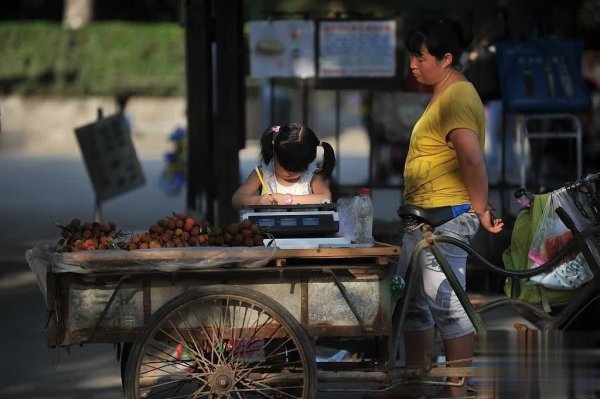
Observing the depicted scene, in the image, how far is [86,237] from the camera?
4.71 metres

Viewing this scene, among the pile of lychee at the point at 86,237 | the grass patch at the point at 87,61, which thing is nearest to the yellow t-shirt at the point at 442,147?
the pile of lychee at the point at 86,237

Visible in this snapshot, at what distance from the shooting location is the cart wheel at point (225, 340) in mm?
4531

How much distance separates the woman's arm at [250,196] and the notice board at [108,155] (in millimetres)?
4155

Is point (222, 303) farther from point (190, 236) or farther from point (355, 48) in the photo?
point (355, 48)

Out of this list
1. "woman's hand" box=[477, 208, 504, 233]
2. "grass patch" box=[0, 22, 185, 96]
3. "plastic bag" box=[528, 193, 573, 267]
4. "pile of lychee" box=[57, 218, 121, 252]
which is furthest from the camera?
"grass patch" box=[0, 22, 185, 96]

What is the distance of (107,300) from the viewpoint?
458cm

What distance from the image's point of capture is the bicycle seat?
500 centimetres

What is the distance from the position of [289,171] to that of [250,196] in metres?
0.23

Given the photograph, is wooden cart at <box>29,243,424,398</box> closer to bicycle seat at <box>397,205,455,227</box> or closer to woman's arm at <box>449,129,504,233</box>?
bicycle seat at <box>397,205,455,227</box>

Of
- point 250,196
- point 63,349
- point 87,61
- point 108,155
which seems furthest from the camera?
point 87,61

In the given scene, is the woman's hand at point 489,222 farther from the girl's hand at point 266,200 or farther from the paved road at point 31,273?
the paved road at point 31,273

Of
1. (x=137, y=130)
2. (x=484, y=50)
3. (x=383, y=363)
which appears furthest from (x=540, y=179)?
(x=137, y=130)

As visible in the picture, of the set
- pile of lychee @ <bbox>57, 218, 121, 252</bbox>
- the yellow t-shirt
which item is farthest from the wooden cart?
the yellow t-shirt

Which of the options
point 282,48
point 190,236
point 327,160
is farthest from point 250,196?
point 282,48
